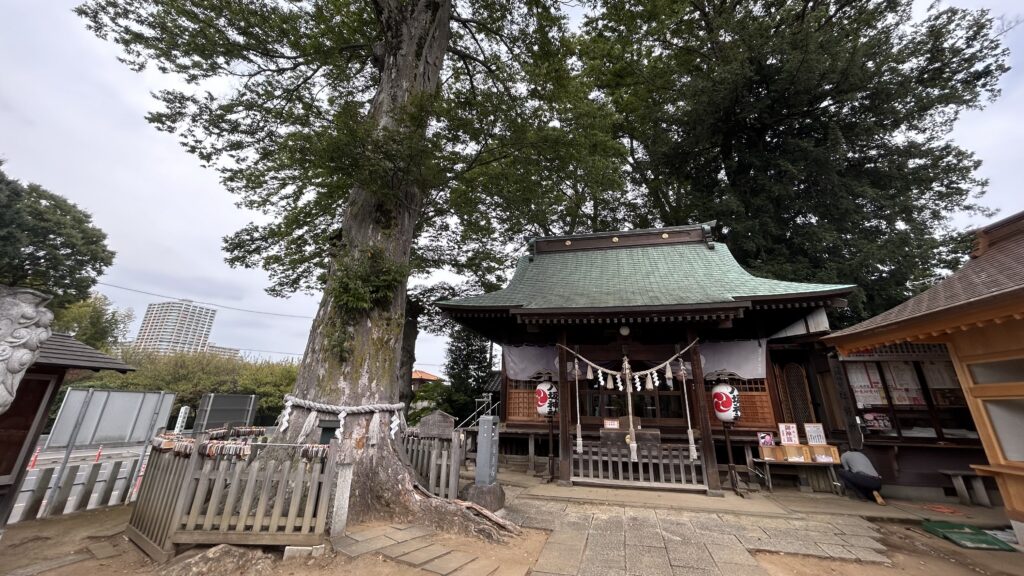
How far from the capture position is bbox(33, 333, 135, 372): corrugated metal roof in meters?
4.28

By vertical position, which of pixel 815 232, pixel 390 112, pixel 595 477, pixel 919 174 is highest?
pixel 919 174

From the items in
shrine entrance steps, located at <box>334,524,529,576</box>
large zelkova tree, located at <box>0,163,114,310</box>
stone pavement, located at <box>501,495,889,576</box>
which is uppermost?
large zelkova tree, located at <box>0,163,114,310</box>

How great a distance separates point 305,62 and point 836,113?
17.3 m

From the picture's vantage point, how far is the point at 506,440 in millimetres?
9445

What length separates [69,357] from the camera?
4504 mm

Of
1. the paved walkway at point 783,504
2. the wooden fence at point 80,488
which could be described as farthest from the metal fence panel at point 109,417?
the paved walkway at point 783,504

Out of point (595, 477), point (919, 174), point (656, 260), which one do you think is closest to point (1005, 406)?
point (595, 477)

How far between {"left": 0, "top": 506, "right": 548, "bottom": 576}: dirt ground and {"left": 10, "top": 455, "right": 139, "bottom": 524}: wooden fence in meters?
0.24

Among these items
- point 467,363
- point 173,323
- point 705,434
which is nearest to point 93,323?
point 173,323

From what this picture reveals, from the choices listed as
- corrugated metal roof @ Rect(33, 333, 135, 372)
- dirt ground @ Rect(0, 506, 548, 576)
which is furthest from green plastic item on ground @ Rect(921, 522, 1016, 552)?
corrugated metal roof @ Rect(33, 333, 135, 372)

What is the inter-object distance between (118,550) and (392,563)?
2832 mm

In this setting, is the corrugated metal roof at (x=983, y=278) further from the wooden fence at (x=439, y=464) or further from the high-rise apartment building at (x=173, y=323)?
the high-rise apartment building at (x=173, y=323)

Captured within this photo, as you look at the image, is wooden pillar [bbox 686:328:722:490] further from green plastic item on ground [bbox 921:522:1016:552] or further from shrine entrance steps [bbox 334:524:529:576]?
shrine entrance steps [bbox 334:524:529:576]

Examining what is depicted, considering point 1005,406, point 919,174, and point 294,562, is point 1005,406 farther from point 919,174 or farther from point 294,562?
point 919,174
